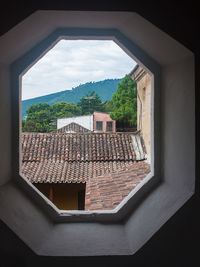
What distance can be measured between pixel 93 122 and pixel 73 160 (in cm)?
1152

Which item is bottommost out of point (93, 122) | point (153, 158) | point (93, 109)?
point (153, 158)

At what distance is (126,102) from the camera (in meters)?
19.4

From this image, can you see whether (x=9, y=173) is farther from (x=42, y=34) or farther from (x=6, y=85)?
(x=42, y=34)

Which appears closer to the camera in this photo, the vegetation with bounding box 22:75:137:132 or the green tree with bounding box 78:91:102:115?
the vegetation with bounding box 22:75:137:132

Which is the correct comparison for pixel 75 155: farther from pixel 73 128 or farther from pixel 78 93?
pixel 78 93

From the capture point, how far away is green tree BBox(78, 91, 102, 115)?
1305 inches

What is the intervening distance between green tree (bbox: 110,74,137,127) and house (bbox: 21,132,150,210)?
9650 millimetres

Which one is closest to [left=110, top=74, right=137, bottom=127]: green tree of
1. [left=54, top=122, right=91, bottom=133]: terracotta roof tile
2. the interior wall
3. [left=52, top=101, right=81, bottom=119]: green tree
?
[left=54, top=122, right=91, bottom=133]: terracotta roof tile

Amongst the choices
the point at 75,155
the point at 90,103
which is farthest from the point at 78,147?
the point at 90,103

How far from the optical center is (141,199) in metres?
1.26

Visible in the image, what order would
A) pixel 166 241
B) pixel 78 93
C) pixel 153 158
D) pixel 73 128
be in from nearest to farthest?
pixel 166 241
pixel 153 158
pixel 73 128
pixel 78 93

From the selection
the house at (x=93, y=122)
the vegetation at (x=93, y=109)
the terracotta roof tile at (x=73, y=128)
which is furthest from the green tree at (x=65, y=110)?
the terracotta roof tile at (x=73, y=128)

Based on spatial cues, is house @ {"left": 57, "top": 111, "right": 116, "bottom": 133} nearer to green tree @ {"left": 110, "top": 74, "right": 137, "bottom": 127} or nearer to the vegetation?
the vegetation
